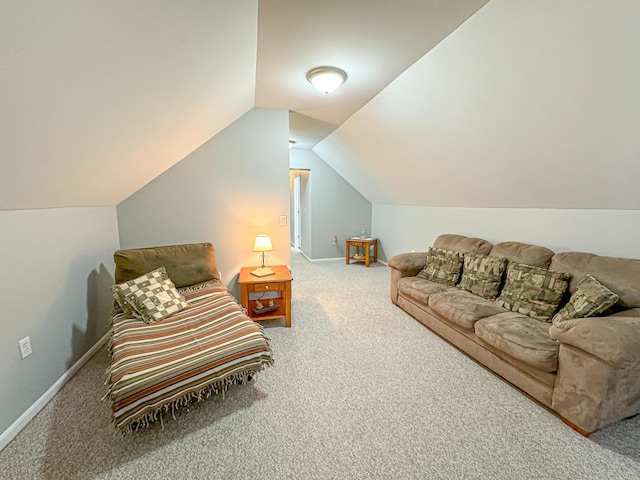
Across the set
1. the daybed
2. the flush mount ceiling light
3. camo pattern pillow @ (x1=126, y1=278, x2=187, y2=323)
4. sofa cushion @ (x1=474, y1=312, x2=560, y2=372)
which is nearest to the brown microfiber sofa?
sofa cushion @ (x1=474, y1=312, x2=560, y2=372)

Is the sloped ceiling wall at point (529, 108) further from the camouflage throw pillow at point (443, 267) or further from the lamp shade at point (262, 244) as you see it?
the lamp shade at point (262, 244)

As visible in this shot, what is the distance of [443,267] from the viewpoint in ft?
10.3

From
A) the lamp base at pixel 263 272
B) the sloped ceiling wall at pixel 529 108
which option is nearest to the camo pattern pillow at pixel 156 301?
the lamp base at pixel 263 272

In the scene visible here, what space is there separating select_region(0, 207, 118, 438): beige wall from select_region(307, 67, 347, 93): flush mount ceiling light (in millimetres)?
2276

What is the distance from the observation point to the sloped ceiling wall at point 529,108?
59.2 inches

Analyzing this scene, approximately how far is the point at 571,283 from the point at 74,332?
3904 mm

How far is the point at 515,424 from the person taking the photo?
1.68 metres

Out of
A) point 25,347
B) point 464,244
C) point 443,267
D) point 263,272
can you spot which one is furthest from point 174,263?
point 464,244

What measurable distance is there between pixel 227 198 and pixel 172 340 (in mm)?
1804

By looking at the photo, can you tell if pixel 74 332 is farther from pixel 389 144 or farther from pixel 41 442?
pixel 389 144

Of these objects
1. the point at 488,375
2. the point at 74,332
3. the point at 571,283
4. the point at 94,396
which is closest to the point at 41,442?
the point at 94,396

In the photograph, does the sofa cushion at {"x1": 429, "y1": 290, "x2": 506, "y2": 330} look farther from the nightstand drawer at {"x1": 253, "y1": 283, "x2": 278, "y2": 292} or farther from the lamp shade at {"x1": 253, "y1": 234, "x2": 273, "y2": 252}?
the lamp shade at {"x1": 253, "y1": 234, "x2": 273, "y2": 252}

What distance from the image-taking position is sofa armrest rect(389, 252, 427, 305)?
333cm

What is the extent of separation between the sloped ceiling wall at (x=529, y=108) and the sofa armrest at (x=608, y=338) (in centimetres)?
111
